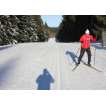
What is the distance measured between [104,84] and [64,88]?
159 centimetres

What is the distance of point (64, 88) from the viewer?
3.65m

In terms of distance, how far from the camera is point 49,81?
423 cm

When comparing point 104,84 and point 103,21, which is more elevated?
point 103,21
